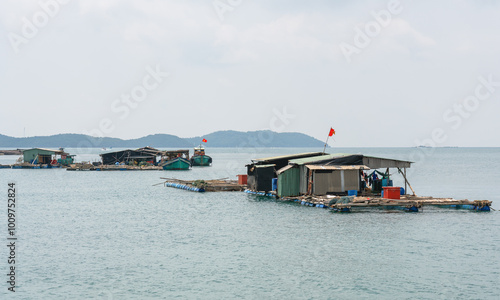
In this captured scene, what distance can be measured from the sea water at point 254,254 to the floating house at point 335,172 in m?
2.95

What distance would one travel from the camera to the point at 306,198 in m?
50.2

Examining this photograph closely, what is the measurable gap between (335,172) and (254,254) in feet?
71.3

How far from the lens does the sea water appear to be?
24.5m

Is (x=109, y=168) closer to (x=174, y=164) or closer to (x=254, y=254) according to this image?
(x=174, y=164)

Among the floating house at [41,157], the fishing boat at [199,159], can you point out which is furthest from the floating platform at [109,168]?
the fishing boat at [199,159]

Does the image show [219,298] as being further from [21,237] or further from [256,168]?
[256,168]

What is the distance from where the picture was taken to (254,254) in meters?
31.5

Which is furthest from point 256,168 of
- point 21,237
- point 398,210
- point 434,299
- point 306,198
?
point 434,299

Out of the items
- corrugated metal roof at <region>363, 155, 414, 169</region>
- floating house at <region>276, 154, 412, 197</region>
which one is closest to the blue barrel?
floating house at <region>276, 154, 412, 197</region>

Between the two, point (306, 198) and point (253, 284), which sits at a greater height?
point (306, 198)

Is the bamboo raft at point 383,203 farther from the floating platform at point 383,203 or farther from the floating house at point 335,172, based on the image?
the floating house at point 335,172

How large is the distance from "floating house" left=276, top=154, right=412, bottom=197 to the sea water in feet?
9.66

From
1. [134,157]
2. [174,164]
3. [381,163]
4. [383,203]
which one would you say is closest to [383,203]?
[383,203]

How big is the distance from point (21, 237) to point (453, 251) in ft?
98.9
